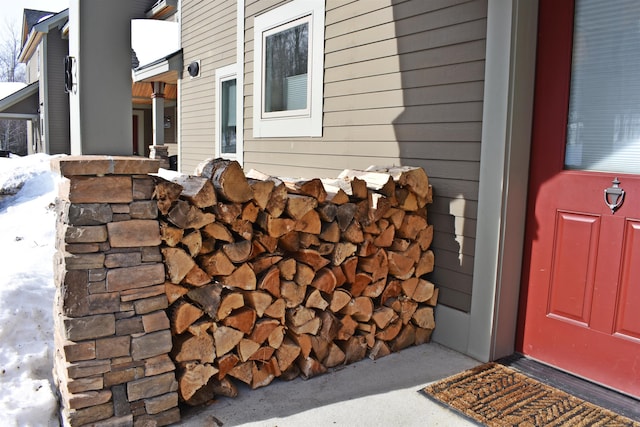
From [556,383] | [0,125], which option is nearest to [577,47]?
[556,383]

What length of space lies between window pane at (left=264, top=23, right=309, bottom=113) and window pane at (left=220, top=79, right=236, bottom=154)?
1.86 m

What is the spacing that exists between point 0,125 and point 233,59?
25173mm

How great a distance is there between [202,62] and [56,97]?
32.8ft

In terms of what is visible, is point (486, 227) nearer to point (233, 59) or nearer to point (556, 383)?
point (556, 383)

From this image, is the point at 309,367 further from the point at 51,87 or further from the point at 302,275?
the point at 51,87

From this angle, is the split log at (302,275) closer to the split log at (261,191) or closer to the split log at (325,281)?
the split log at (325,281)

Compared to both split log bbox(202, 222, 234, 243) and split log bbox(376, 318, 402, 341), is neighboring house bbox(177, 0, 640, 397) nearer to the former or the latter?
split log bbox(376, 318, 402, 341)

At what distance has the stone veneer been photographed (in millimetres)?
2242

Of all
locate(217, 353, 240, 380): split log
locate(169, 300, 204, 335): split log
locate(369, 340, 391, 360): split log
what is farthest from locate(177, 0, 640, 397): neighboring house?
locate(169, 300, 204, 335): split log

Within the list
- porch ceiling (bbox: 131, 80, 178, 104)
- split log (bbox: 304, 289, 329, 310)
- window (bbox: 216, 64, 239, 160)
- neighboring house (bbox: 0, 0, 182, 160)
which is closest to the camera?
split log (bbox: 304, 289, 329, 310)

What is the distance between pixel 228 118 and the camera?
23.9 feet

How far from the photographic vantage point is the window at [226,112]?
711cm

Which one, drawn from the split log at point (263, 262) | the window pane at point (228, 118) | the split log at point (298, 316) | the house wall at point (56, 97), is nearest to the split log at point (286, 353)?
the split log at point (298, 316)

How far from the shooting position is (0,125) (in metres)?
26.7
